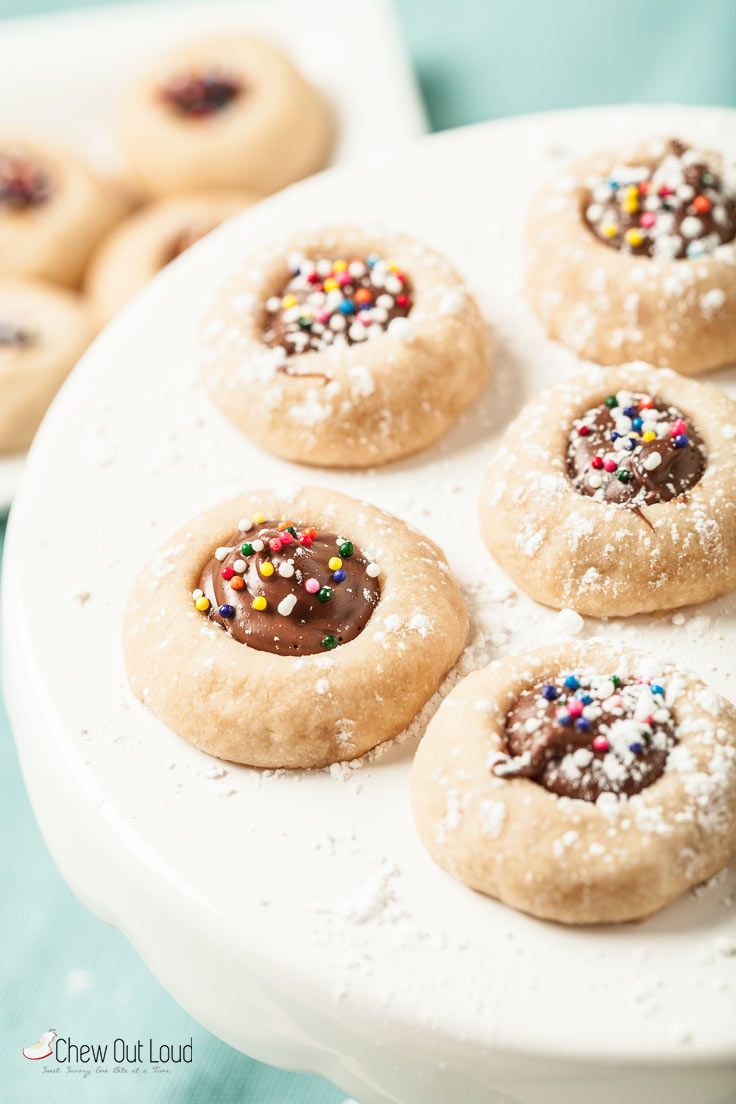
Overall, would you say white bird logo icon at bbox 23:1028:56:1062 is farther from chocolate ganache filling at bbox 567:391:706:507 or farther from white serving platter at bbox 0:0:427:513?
white serving platter at bbox 0:0:427:513

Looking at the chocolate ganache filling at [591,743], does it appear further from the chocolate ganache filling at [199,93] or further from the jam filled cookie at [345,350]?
the chocolate ganache filling at [199,93]

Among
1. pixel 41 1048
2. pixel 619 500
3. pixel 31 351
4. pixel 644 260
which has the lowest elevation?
pixel 41 1048

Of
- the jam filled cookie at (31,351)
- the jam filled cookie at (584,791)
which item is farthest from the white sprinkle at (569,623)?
the jam filled cookie at (31,351)

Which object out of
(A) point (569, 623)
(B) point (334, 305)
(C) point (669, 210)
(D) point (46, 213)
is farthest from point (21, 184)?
(A) point (569, 623)

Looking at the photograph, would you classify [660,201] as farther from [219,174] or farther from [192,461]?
[219,174]

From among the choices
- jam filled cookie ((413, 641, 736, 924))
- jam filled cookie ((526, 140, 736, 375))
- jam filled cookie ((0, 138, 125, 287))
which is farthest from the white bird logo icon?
jam filled cookie ((0, 138, 125, 287))

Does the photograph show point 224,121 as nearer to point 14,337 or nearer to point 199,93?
point 199,93
